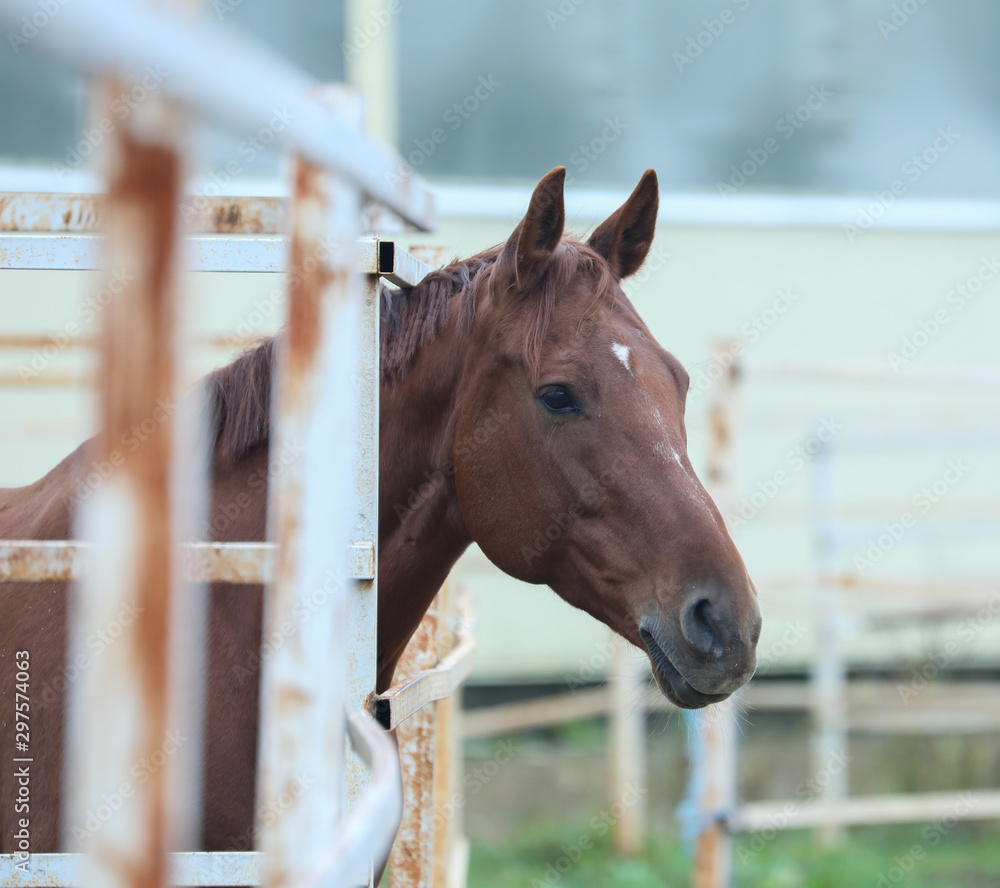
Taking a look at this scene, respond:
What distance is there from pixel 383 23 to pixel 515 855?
4.65 m

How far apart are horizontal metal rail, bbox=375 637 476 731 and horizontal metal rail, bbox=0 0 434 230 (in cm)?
93

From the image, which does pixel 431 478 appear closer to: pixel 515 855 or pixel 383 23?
pixel 515 855

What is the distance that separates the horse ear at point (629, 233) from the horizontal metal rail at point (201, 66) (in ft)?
4.21

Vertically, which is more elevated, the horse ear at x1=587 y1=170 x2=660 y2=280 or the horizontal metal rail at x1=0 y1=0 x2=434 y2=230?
the horse ear at x1=587 y1=170 x2=660 y2=280

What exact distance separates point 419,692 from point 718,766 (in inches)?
102

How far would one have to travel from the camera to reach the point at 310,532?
789mm

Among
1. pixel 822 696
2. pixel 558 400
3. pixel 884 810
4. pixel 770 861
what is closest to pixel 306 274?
pixel 558 400

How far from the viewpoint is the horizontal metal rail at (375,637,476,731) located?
4.92 ft

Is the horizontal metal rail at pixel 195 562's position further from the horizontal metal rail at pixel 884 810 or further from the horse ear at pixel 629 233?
the horizontal metal rail at pixel 884 810

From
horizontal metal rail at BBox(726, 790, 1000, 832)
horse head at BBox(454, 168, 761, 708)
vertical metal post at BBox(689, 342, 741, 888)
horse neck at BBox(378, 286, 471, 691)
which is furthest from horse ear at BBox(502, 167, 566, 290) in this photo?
horizontal metal rail at BBox(726, 790, 1000, 832)

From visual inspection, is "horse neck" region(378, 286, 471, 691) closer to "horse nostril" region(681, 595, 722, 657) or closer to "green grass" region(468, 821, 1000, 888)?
"horse nostril" region(681, 595, 722, 657)

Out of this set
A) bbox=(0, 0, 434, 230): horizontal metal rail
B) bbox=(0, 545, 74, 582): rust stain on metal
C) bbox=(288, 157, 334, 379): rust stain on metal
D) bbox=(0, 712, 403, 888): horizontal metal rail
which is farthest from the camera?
bbox=(0, 545, 74, 582): rust stain on metal

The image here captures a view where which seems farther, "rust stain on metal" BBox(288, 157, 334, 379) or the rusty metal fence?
"rust stain on metal" BBox(288, 157, 334, 379)

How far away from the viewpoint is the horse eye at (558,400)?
1.76 meters
